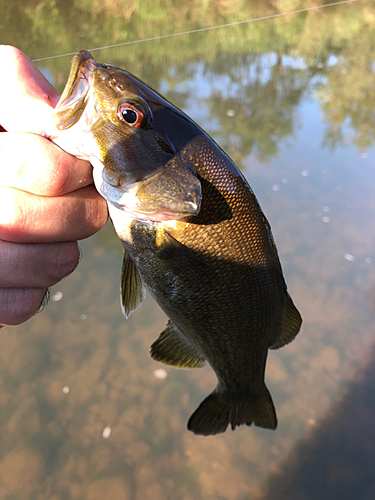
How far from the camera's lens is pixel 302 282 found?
3.52 m

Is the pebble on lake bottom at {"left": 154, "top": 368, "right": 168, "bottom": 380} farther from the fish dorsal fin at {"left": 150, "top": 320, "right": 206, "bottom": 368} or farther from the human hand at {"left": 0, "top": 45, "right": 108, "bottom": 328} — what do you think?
the human hand at {"left": 0, "top": 45, "right": 108, "bottom": 328}

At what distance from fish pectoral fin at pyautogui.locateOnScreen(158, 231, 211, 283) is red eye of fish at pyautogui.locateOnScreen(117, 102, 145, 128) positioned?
0.35 m

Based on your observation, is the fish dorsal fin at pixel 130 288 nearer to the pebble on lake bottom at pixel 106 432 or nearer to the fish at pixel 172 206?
the fish at pixel 172 206

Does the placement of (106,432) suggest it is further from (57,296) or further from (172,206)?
(172,206)

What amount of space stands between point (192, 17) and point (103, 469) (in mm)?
10412

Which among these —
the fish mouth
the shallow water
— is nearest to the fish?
the fish mouth

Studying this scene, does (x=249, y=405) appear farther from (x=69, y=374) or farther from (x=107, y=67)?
(x=69, y=374)

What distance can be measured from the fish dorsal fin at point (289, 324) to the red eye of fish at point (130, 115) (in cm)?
91

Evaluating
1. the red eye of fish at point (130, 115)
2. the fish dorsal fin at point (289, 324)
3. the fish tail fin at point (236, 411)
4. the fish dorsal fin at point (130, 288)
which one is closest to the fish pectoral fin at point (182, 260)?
the fish dorsal fin at point (130, 288)

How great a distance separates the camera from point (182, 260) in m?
1.12

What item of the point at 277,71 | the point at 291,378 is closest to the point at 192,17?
the point at 277,71

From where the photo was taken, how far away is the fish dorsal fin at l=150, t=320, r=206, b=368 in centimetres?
149

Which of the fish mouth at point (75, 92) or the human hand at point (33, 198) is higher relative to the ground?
the fish mouth at point (75, 92)

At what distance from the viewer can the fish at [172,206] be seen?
3.27 ft
